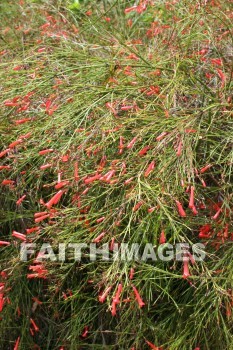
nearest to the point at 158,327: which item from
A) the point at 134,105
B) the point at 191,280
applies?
the point at 191,280

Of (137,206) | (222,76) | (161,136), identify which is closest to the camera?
(137,206)

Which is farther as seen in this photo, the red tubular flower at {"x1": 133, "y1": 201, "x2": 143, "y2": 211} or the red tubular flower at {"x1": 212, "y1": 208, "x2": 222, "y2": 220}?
the red tubular flower at {"x1": 212, "y1": 208, "x2": 222, "y2": 220}

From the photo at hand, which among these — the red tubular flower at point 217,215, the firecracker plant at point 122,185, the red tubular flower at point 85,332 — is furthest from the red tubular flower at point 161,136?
the red tubular flower at point 85,332

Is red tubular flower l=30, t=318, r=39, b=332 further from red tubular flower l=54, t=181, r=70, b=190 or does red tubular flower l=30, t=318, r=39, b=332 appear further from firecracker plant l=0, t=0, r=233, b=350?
red tubular flower l=54, t=181, r=70, b=190


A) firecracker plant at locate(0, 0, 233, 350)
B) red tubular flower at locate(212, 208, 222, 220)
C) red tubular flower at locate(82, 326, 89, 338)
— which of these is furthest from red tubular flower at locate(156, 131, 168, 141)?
red tubular flower at locate(82, 326, 89, 338)

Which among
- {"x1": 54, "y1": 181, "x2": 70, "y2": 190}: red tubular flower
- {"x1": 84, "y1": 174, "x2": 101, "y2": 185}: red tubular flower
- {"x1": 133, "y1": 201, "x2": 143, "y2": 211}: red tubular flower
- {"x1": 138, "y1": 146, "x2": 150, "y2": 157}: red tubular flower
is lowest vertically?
{"x1": 133, "y1": 201, "x2": 143, "y2": 211}: red tubular flower

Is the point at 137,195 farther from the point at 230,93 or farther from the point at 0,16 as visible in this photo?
the point at 0,16

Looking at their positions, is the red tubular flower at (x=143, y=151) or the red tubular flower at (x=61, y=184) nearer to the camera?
the red tubular flower at (x=61, y=184)

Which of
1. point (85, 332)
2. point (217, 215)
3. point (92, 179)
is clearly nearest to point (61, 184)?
point (92, 179)

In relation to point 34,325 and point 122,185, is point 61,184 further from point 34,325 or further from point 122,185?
point 34,325

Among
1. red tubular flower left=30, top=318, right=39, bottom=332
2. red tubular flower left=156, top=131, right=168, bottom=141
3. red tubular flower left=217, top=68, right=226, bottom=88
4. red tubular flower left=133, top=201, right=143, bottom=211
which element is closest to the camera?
red tubular flower left=133, top=201, right=143, bottom=211

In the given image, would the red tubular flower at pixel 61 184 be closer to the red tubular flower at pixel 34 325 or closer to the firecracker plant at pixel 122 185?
the firecracker plant at pixel 122 185

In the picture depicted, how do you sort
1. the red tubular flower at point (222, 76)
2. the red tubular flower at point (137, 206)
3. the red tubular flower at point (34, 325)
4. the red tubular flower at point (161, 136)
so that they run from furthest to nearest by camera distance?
the red tubular flower at point (34, 325) < the red tubular flower at point (222, 76) < the red tubular flower at point (161, 136) < the red tubular flower at point (137, 206)

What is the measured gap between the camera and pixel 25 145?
10.0 feet
